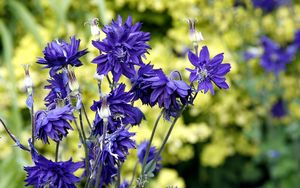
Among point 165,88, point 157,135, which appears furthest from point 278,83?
point 165,88

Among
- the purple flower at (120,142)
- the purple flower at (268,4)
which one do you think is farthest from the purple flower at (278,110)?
the purple flower at (120,142)

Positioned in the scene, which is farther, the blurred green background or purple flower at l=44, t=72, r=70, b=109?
the blurred green background

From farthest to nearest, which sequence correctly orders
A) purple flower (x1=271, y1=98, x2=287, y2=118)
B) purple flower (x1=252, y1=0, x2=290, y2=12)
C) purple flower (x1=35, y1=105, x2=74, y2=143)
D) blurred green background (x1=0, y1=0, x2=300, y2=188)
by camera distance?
purple flower (x1=271, y1=98, x2=287, y2=118) < purple flower (x1=252, y1=0, x2=290, y2=12) < blurred green background (x1=0, y1=0, x2=300, y2=188) < purple flower (x1=35, y1=105, x2=74, y2=143)

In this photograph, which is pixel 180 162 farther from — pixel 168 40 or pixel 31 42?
pixel 31 42

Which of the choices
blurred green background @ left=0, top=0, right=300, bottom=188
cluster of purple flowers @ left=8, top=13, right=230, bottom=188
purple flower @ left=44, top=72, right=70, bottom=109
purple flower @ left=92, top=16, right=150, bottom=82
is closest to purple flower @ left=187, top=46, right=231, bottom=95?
cluster of purple flowers @ left=8, top=13, right=230, bottom=188

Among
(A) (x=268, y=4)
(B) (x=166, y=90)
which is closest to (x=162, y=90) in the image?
(B) (x=166, y=90)

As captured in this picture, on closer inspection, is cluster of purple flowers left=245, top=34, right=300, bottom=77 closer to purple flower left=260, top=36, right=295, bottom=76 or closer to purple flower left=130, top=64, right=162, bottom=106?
purple flower left=260, top=36, right=295, bottom=76

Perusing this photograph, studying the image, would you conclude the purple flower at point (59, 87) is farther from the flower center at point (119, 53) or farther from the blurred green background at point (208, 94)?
the blurred green background at point (208, 94)

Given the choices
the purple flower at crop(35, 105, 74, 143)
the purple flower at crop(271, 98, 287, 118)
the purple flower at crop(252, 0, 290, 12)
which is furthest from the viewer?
the purple flower at crop(271, 98, 287, 118)
